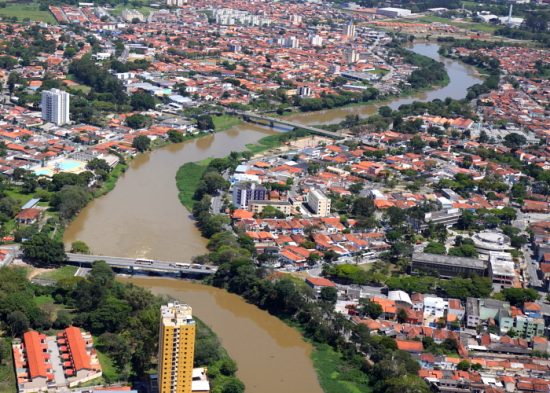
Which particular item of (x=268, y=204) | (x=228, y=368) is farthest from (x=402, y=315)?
(x=268, y=204)

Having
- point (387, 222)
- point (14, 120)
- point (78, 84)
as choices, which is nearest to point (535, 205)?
point (387, 222)

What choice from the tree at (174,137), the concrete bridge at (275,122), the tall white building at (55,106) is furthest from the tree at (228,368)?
the tall white building at (55,106)

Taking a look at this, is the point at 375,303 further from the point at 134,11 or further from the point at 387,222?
the point at 134,11

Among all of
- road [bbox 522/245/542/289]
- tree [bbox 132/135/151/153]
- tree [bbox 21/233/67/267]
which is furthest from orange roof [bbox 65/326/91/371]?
tree [bbox 132/135/151/153]

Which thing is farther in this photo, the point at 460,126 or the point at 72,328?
the point at 460,126

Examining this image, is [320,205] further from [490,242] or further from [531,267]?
[531,267]

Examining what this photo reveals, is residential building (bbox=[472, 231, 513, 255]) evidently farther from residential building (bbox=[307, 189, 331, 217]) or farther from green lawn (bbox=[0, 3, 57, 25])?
green lawn (bbox=[0, 3, 57, 25])
